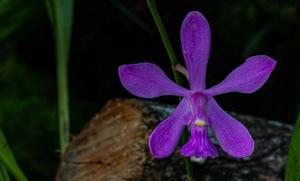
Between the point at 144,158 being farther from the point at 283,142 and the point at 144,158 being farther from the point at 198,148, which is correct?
the point at 283,142

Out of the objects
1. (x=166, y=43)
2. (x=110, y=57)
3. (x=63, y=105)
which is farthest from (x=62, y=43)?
(x=166, y=43)

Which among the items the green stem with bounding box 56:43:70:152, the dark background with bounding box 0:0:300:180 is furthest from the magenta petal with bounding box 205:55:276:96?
the dark background with bounding box 0:0:300:180

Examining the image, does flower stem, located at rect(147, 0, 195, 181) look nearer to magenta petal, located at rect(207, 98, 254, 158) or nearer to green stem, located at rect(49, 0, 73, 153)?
magenta petal, located at rect(207, 98, 254, 158)

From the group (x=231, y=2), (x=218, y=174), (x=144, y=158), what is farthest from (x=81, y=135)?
(x=231, y=2)

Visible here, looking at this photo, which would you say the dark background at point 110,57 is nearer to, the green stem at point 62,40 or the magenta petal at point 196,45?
the green stem at point 62,40

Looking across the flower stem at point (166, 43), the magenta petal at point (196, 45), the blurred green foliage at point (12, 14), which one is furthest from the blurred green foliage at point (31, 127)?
the magenta petal at point (196, 45)

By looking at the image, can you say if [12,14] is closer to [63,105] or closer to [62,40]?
[62,40]
